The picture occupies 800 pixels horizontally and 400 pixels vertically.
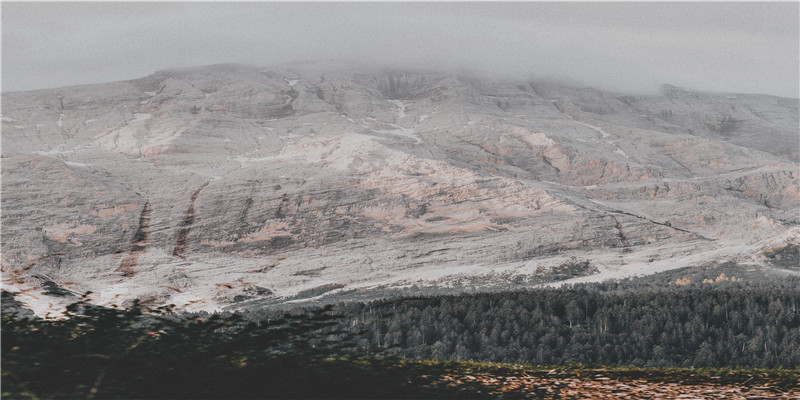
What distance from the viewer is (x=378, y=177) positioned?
470 ft

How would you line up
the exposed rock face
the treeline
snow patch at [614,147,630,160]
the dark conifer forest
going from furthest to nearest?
snow patch at [614,147,630,160] < the exposed rock face < the treeline < the dark conifer forest

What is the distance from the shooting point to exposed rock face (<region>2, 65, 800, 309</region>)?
121m

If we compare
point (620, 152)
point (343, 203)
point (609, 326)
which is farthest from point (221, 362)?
point (620, 152)

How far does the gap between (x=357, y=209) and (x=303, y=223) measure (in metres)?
11.2

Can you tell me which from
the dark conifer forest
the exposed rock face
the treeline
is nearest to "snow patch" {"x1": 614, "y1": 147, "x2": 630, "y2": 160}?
the exposed rock face

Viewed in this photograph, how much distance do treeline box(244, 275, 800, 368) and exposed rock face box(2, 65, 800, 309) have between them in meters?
17.1

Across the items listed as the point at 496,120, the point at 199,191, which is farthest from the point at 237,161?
the point at 496,120

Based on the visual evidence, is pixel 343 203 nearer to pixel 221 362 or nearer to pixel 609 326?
pixel 609 326

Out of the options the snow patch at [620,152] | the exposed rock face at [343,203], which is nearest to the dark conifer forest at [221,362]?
the exposed rock face at [343,203]

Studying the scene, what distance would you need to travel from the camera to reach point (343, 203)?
137250mm

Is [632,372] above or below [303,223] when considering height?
above

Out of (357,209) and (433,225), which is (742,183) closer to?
(433,225)

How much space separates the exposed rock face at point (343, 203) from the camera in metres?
121

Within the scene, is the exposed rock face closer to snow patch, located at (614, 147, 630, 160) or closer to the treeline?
snow patch, located at (614, 147, 630, 160)
